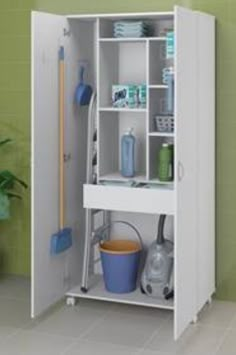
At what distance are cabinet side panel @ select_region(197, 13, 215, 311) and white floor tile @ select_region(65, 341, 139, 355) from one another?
2.15 ft

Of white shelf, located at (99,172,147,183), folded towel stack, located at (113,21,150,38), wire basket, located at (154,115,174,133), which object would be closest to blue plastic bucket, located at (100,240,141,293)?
white shelf, located at (99,172,147,183)

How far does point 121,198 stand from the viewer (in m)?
4.32

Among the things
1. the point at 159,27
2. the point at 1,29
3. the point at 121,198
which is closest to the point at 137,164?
→ the point at 121,198

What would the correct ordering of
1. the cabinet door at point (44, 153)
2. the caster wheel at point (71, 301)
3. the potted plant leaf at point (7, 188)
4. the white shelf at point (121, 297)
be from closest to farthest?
the cabinet door at point (44, 153) → the white shelf at point (121, 297) → the caster wheel at point (71, 301) → the potted plant leaf at point (7, 188)

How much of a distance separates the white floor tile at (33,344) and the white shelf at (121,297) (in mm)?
544

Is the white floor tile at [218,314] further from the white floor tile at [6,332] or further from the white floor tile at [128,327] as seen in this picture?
the white floor tile at [6,332]

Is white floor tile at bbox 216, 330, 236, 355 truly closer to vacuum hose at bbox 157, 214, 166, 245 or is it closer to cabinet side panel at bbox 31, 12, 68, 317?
vacuum hose at bbox 157, 214, 166, 245

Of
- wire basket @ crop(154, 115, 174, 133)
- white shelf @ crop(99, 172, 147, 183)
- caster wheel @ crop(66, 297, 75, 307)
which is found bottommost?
caster wheel @ crop(66, 297, 75, 307)

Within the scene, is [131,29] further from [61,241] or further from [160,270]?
[160,270]

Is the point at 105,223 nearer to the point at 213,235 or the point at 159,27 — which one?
the point at 213,235

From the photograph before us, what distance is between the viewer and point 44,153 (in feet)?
13.9

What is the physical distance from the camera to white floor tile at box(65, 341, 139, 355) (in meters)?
3.88

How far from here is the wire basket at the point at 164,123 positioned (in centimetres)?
433

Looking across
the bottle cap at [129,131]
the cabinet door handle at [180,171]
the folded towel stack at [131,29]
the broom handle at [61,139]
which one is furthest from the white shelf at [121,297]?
the folded towel stack at [131,29]
